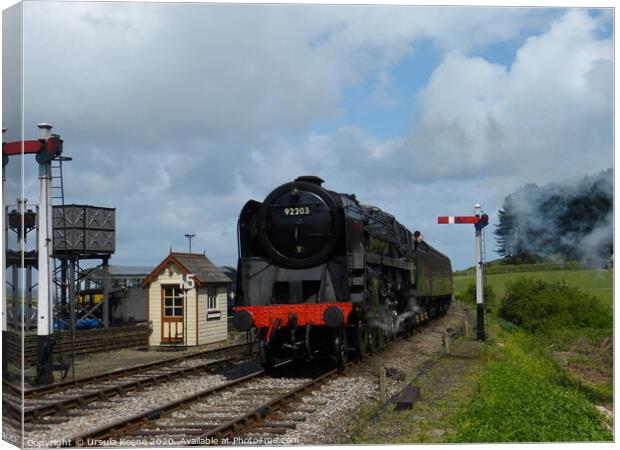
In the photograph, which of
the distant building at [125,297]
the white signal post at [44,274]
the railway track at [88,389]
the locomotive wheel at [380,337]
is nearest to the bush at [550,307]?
the locomotive wheel at [380,337]

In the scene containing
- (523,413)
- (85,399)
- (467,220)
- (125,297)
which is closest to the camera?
(523,413)

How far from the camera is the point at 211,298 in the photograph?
18469 mm

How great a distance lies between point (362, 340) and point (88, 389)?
4.88m

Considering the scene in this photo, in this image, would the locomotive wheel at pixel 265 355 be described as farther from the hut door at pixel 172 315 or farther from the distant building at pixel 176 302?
the hut door at pixel 172 315

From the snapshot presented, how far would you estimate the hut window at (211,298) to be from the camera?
60.1 feet

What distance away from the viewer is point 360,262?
11930mm

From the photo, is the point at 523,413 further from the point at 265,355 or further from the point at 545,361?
the point at 545,361

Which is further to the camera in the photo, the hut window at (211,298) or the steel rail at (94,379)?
the hut window at (211,298)

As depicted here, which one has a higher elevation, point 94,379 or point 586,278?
point 586,278

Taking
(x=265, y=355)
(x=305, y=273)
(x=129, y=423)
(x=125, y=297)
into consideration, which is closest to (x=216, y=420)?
(x=129, y=423)

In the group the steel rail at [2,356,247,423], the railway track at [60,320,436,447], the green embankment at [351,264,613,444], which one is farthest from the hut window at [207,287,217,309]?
the railway track at [60,320,436,447]

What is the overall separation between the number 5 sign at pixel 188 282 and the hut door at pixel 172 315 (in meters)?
0.15

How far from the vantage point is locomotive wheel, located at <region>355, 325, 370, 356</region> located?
12.8 m

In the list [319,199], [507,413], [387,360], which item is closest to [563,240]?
[507,413]
